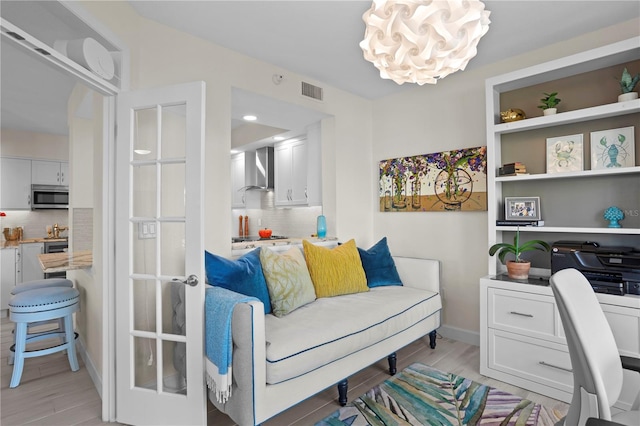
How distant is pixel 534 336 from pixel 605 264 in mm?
689

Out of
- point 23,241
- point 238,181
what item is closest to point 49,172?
point 23,241

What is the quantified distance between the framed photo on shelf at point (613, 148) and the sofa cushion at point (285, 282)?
2.36 meters

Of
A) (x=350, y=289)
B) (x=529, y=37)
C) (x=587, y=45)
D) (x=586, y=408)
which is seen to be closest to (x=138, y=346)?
(x=350, y=289)

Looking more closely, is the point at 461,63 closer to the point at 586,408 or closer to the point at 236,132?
the point at 586,408

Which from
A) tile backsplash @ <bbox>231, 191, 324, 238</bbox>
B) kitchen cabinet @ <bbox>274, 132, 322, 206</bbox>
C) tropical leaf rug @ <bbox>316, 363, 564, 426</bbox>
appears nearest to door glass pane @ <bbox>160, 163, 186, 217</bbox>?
tropical leaf rug @ <bbox>316, 363, 564, 426</bbox>

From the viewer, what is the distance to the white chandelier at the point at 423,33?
1.42 meters

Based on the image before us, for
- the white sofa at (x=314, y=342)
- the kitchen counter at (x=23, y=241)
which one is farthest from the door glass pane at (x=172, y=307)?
the kitchen counter at (x=23, y=241)

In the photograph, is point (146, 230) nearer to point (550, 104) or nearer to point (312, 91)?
point (312, 91)

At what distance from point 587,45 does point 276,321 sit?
126 inches

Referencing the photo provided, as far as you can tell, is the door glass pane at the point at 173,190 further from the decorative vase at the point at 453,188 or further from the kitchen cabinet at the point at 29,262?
the kitchen cabinet at the point at 29,262

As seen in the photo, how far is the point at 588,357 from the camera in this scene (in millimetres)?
1163

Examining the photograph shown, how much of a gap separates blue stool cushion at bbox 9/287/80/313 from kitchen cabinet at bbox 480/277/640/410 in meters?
3.43

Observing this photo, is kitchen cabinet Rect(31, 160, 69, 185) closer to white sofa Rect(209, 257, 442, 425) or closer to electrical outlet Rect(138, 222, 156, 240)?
electrical outlet Rect(138, 222, 156, 240)

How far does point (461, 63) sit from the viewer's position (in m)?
1.67
